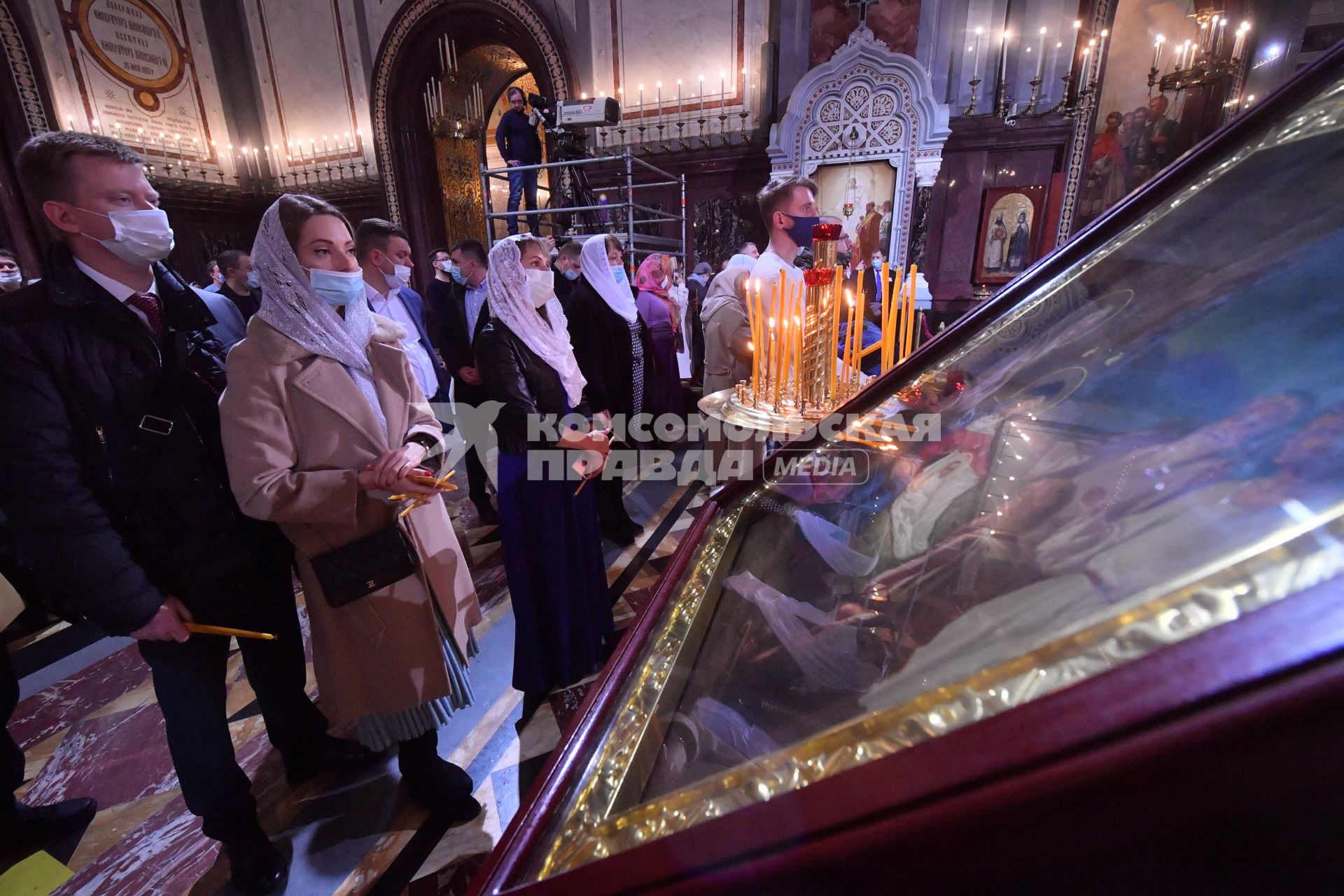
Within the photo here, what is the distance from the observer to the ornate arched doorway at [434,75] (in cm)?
805

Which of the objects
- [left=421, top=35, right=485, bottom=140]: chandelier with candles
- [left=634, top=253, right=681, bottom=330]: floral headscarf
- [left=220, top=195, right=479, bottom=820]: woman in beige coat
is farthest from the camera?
[left=421, top=35, right=485, bottom=140]: chandelier with candles

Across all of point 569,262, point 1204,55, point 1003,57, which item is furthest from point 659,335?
point 1204,55

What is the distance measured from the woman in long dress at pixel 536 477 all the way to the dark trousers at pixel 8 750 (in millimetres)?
1548

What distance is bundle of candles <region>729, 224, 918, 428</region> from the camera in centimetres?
176

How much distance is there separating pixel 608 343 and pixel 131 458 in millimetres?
2697

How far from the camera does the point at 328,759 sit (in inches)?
77.9

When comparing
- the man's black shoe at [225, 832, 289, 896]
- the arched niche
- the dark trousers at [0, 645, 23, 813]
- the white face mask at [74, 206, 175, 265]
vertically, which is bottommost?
the man's black shoe at [225, 832, 289, 896]

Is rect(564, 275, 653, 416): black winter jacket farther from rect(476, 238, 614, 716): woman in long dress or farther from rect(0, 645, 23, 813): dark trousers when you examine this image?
rect(0, 645, 23, 813): dark trousers

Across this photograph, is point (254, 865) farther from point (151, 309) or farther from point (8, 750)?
point (151, 309)

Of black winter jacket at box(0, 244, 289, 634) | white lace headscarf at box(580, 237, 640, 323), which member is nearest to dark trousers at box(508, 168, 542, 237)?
white lace headscarf at box(580, 237, 640, 323)

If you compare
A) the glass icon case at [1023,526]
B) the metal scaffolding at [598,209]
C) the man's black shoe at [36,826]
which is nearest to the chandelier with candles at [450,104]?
the metal scaffolding at [598,209]

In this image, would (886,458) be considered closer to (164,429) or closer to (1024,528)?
(1024,528)

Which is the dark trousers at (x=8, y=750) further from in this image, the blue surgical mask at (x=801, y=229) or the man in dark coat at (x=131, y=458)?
the blue surgical mask at (x=801, y=229)

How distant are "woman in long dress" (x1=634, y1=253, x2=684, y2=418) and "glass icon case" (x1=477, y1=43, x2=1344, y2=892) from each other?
3018 mm
